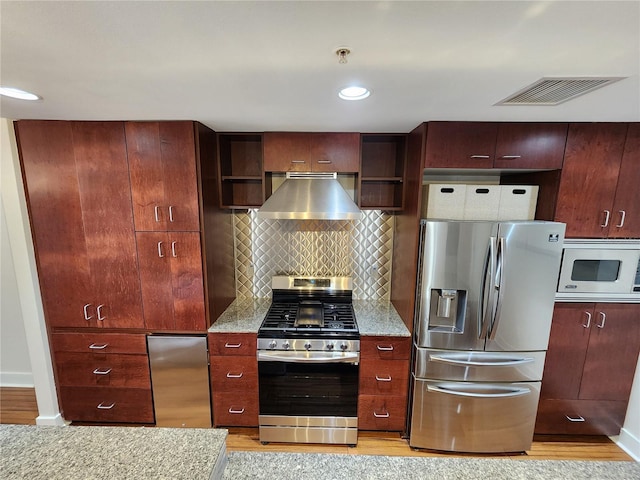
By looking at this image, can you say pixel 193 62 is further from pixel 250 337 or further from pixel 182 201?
pixel 250 337

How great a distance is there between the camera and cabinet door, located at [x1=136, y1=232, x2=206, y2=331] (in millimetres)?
1964

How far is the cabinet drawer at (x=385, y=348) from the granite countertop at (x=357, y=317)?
0.15 feet

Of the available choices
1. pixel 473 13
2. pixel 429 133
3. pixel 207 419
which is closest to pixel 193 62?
pixel 473 13

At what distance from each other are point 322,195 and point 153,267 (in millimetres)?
1407

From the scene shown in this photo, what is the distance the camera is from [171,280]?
79.0 inches

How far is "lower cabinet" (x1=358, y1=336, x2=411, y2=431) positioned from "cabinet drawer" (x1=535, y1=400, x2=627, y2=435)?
1119mm

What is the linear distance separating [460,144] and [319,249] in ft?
4.80

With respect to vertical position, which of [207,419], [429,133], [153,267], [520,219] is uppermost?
[429,133]

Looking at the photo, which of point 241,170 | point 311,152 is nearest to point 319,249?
point 311,152

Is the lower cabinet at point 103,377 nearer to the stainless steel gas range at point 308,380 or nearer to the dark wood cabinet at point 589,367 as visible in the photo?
the stainless steel gas range at point 308,380

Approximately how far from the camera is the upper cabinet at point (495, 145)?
182 cm

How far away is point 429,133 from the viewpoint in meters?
1.82

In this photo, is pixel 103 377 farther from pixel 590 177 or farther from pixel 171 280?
pixel 590 177

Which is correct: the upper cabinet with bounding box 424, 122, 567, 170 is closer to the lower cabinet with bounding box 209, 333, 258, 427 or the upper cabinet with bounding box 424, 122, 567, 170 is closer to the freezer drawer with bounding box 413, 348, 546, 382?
the freezer drawer with bounding box 413, 348, 546, 382
